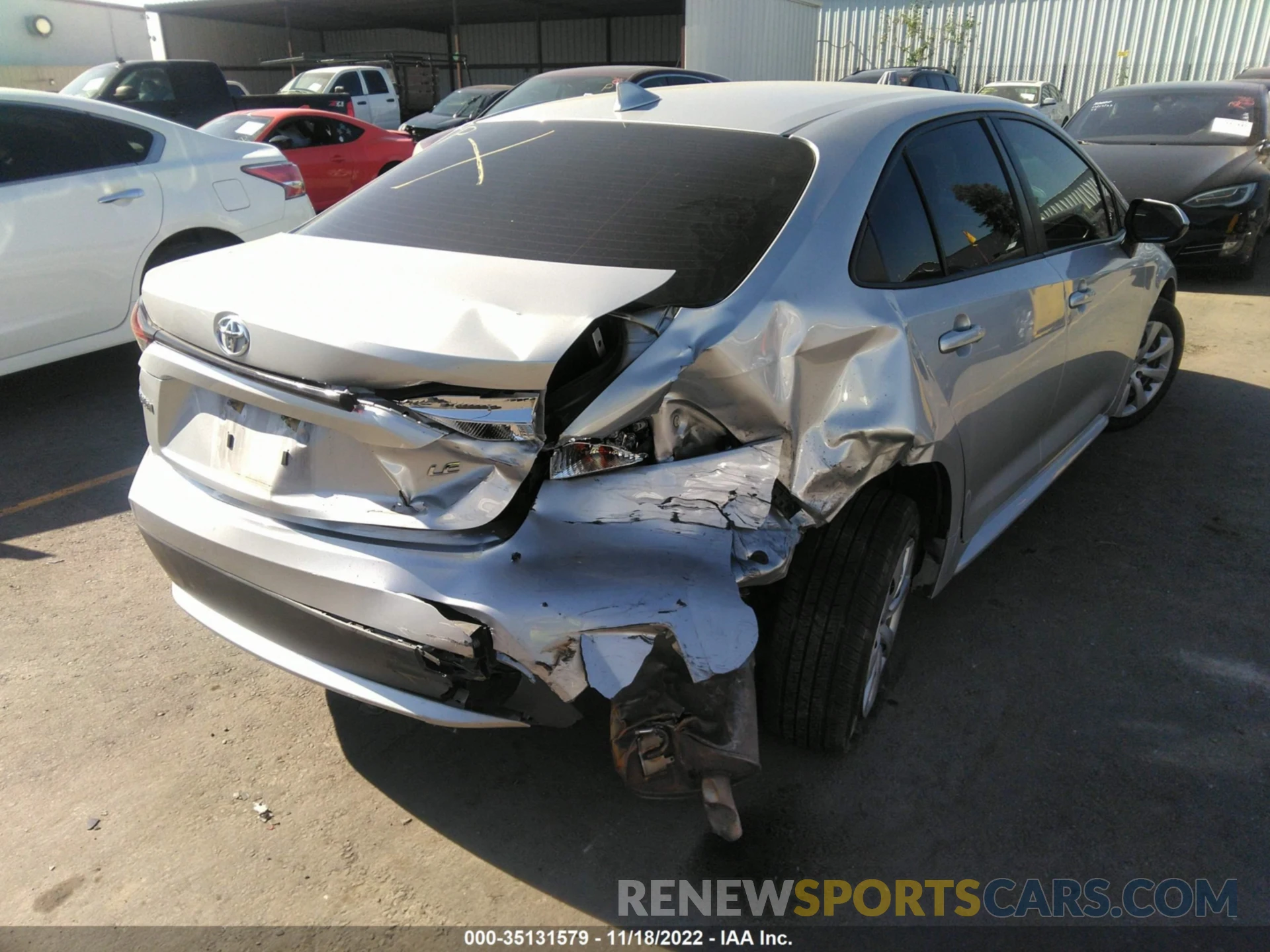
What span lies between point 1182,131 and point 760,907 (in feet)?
31.1

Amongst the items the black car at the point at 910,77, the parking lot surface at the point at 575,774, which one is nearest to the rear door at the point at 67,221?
the parking lot surface at the point at 575,774

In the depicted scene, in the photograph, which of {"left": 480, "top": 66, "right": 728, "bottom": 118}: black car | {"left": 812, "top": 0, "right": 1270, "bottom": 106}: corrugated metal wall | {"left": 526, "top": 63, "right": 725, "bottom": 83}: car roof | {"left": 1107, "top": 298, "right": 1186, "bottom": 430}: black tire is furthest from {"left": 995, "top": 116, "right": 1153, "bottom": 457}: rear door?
{"left": 812, "top": 0, "right": 1270, "bottom": 106}: corrugated metal wall

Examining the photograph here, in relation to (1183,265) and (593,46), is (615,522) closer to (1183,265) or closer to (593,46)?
(1183,265)

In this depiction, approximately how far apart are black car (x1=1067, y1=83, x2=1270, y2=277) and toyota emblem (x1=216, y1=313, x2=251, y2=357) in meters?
7.79

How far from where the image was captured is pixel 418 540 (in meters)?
2.04

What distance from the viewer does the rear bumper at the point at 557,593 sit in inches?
76.9

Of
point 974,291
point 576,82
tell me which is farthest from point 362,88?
point 974,291

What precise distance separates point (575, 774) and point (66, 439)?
3.79 m

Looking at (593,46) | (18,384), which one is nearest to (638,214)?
(18,384)

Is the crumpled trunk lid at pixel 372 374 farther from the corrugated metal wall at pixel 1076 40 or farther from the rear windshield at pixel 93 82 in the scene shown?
the corrugated metal wall at pixel 1076 40

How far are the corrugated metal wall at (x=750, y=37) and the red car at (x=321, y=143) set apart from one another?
22.7 feet

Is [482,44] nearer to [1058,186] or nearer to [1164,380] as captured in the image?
[1164,380]

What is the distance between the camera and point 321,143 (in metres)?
10.7

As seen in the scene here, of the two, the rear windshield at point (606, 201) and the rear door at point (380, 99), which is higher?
the rear windshield at point (606, 201)
